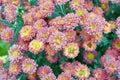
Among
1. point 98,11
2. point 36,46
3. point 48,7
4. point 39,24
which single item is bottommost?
point 36,46

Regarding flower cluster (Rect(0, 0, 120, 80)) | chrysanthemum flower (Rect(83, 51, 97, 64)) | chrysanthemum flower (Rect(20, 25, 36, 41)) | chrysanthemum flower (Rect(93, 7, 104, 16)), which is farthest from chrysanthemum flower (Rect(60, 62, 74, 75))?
chrysanthemum flower (Rect(93, 7, 104, 16))

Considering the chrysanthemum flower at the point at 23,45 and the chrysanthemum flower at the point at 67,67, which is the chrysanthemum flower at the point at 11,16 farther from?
the chrysanthemum flower at the point at 67,67

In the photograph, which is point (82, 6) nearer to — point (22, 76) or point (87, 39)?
point (87, 39)

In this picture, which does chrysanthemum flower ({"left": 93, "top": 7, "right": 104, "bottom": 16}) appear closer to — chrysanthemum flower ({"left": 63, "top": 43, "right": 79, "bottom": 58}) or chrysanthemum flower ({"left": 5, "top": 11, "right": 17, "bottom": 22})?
chrysanthemum flower ({"left": 63, "top": 43, "right": 79, "bottom": 58})

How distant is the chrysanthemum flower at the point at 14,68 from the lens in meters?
1.35

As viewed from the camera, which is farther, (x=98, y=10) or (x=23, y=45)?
(x=98, y=10)

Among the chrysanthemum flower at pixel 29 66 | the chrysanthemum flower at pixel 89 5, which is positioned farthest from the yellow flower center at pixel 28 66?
the chrysanthemum flower at pixel 89 5

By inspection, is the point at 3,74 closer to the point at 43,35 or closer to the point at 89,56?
the point at 43,35

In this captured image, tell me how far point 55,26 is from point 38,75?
25cm

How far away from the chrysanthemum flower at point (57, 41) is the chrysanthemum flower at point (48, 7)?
142 millimetres

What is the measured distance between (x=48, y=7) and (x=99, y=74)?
1.31 ft

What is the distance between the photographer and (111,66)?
1319 millimetres

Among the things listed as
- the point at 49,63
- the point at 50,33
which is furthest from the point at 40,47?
the point at 49,63

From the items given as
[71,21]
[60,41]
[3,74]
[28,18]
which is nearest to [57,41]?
[60,41]
